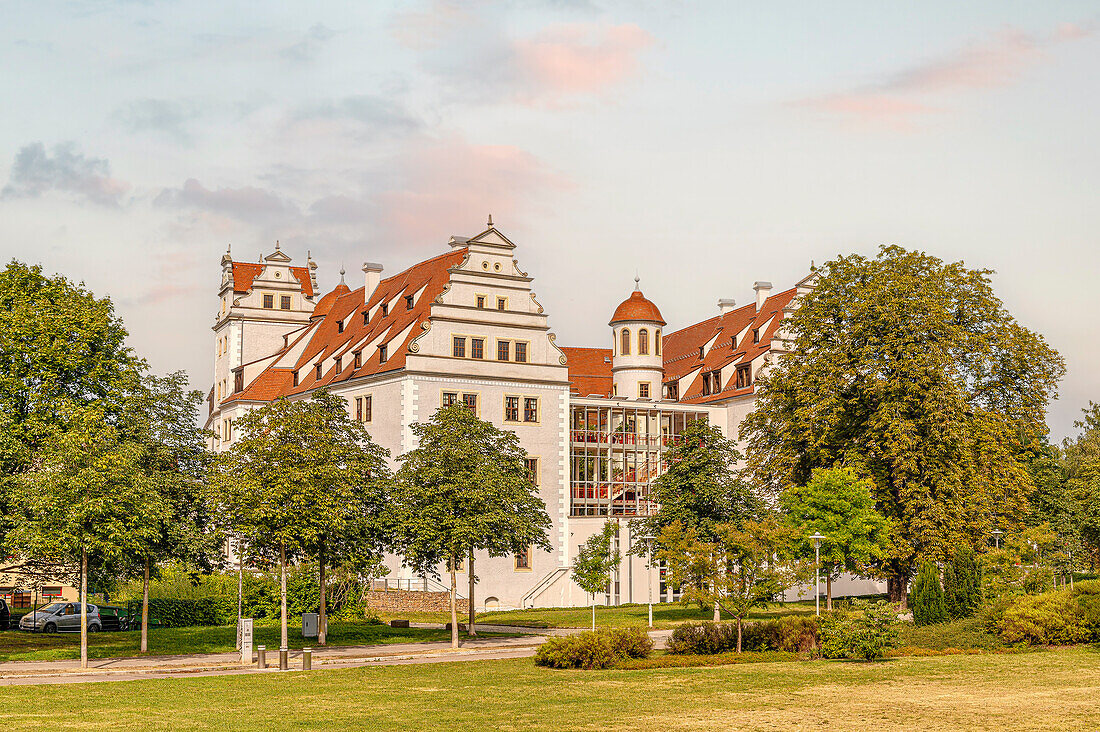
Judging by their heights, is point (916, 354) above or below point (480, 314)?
below

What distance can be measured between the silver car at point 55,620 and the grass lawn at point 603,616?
500 inches

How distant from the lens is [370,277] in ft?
239

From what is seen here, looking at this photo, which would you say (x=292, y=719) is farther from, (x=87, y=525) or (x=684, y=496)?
(x=684, y=496)

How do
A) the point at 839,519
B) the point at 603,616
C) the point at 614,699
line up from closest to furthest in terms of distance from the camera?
the point at 614,699 → the point at 839,519 → the point at 603,616

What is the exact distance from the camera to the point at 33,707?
23.4 metres

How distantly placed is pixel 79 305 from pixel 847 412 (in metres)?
30.4

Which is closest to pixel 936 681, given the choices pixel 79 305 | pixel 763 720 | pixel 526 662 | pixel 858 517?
pixel 763 720

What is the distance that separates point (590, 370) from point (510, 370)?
19952 mm

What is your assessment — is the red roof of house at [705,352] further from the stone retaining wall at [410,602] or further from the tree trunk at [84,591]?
the tree trunk at [84,591]

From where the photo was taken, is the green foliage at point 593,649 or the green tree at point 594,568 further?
the green tree at point 594,568

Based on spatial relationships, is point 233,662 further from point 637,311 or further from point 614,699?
point 637,311

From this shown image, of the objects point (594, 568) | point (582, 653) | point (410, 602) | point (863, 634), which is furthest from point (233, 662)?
point (410, 602)

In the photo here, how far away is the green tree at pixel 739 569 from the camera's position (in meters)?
34.6

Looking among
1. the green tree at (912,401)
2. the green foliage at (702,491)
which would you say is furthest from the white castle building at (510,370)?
the green foliage at (702,491)
